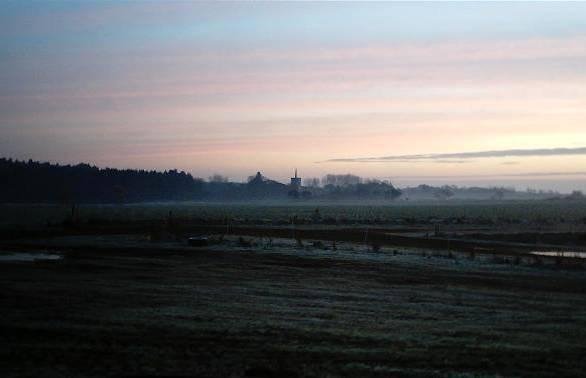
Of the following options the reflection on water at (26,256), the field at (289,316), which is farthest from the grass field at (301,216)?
the field at (289,316)

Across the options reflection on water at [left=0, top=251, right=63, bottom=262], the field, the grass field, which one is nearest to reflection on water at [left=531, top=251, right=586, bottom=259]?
the field

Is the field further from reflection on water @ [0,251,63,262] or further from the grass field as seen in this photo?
the grass field

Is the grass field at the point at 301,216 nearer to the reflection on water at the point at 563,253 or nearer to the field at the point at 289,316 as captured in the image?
the reflection on water at the point at 563,253

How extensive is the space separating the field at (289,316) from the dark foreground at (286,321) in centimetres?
3

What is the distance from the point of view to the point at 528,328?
14.2m

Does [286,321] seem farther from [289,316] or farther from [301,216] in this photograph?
[301,216]

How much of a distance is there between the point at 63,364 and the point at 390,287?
1219cm

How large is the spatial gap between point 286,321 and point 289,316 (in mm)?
690

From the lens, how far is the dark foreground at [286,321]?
10734 millimetres

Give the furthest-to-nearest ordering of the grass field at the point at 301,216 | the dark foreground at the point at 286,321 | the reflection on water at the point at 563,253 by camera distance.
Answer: the grass field at the point at 301,216 < the reflection on water at the point at 563,253 < the dark foreground at the point at 286,321

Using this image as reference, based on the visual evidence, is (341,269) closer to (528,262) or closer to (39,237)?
(528,262)

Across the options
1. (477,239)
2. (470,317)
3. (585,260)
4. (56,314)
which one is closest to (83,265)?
(56,314)

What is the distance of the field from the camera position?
1079 centimetres

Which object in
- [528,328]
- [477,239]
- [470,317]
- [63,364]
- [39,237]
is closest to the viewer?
[63,364]
